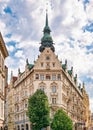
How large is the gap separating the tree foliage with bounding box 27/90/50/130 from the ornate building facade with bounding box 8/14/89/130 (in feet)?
56.2

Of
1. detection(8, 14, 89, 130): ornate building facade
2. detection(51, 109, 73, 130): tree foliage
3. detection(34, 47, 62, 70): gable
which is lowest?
detection(51, 109, 73, 130): tree foliage

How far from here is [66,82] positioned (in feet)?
383

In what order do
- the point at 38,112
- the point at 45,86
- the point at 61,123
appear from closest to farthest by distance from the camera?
the point at 38,112, the point at 61,123, the point at 45,86

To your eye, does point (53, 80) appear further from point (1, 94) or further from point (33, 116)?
point (1, 94)

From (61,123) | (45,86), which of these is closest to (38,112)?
(61,123)

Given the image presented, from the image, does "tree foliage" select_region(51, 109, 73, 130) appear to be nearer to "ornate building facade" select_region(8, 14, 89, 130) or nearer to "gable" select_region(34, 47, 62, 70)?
"ornate building facade" select_region(8, 14, 89, 130)

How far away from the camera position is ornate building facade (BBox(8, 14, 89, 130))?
351ft

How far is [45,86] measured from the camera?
352 feet

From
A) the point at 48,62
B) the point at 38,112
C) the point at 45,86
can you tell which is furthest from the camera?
the point at 48,62

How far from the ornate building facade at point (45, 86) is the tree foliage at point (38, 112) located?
56.2 ft

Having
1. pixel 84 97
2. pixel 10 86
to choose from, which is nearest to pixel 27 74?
pixel 10 86

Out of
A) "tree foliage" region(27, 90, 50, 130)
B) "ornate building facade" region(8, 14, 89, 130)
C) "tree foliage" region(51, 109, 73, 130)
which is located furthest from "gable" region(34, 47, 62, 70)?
"tree foliage" region(51, 109, 73, 130)

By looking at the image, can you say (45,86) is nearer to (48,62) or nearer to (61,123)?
(48,62)

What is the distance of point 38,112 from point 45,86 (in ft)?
68.0
